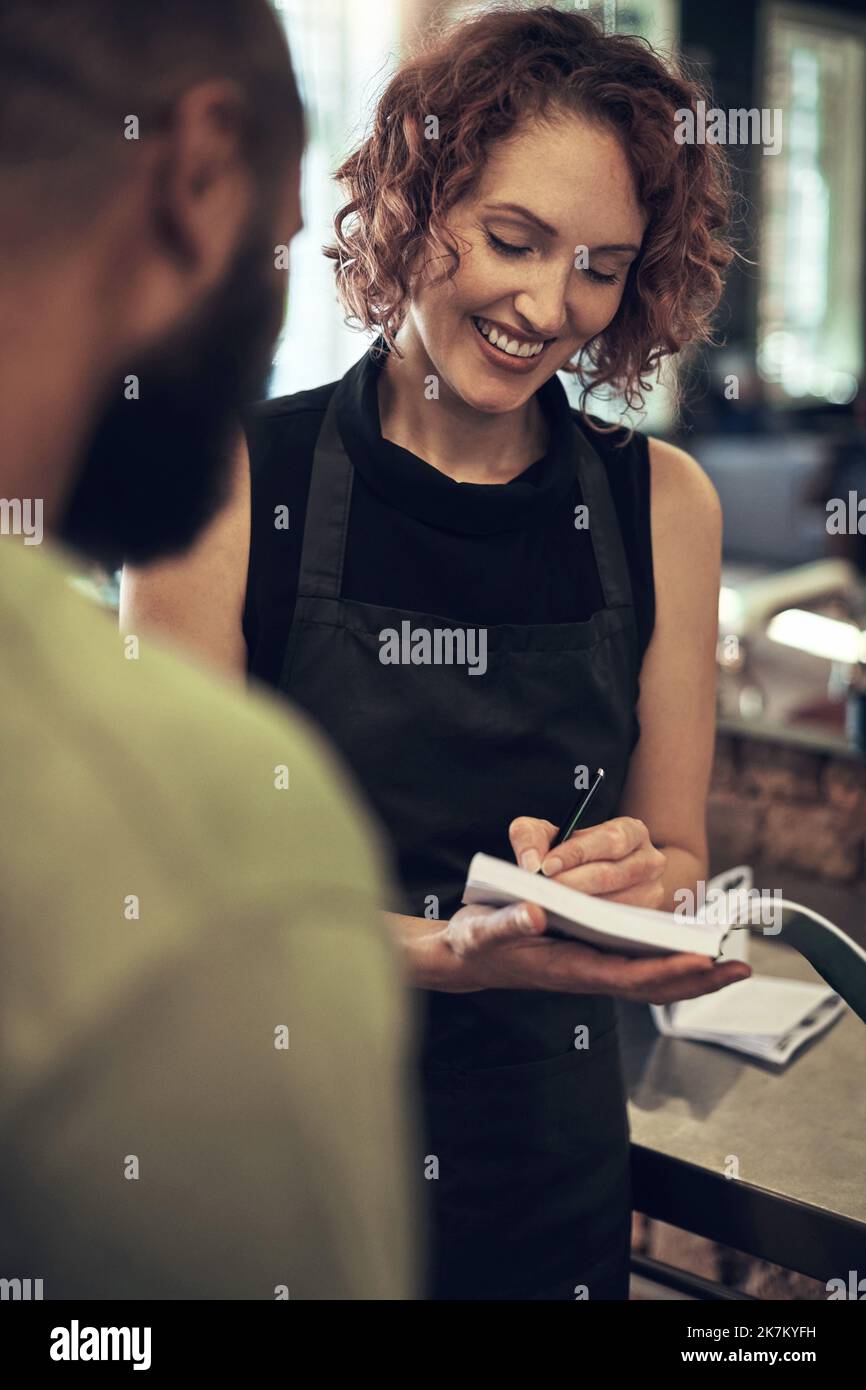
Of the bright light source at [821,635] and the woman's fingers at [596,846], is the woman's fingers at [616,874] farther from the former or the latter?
the bright light source at [821,635]

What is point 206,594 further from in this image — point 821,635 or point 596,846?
point 821,635

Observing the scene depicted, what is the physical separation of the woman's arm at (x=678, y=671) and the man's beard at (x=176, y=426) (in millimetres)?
770

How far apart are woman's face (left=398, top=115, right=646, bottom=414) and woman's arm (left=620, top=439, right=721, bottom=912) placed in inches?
7.9

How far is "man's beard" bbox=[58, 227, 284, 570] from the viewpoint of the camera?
16.1 inches

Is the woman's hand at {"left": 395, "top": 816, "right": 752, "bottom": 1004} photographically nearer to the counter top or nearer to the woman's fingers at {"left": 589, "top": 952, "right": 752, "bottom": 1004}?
the woman's fingers at {"left": 589, "top": 952, "right": 752, "bottom": 1004}

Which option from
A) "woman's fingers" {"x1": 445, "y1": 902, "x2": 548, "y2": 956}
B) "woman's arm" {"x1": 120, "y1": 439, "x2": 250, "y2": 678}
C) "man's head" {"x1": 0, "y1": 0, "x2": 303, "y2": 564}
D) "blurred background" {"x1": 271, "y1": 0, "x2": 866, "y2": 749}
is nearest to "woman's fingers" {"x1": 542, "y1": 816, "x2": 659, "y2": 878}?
"woman's fingers" {"x1": 445, "y1": 902, "x2": 548, "y2": 956}

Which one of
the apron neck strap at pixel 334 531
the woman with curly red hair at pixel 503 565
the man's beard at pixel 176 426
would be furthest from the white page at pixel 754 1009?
the man's beard at pixel 176 426

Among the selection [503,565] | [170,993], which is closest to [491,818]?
[503,565]

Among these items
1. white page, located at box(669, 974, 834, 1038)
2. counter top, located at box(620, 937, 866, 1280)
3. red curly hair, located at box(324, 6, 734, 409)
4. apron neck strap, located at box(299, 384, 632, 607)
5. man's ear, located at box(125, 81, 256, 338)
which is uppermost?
red curly hair, located at box(324, 6, 734, 409)

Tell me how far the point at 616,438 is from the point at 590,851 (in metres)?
0.47

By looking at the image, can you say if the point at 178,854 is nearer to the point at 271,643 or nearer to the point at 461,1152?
the point at 271,643

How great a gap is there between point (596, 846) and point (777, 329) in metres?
9.60

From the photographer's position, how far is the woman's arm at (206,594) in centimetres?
105

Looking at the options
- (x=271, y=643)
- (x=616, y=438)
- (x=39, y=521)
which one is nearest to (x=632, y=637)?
(x=616, y=438)
